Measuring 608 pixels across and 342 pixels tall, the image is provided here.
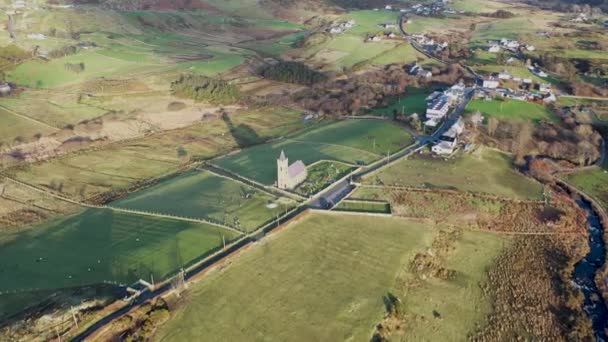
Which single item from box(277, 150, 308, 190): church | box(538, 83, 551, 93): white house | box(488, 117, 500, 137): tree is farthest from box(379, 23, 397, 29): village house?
box(277, 150, 308, 190): church

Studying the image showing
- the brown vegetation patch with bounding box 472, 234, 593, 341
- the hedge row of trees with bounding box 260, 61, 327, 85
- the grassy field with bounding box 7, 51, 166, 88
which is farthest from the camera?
the hedge row of trees with bounding box 260, 61, 327, 85

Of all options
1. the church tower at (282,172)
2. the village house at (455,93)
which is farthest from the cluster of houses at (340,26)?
the church tower at (282,172)

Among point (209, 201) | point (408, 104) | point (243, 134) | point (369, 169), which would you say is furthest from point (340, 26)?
point (209, 201)

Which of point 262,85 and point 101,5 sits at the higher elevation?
point 101,5

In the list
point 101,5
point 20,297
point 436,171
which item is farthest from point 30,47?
point 436,171

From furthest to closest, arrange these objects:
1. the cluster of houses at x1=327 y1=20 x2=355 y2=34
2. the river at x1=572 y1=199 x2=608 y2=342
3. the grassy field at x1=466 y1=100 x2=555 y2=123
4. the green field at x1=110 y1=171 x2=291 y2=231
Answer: the cluster of houses at x1=327 y1=20 x2=355 y2=34 < the grassy field at x1=466 y1=100 x2=555 y2=123 < the green field at x1=110 y1=171 x2=291 y2=231 < the river at x1=572 y1=199 x2=608 y2=342

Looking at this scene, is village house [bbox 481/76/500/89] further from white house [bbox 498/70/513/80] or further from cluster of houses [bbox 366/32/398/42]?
cluster of houses [bbox 366/32/398/42]

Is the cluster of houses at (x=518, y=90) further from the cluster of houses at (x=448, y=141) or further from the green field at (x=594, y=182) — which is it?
the green field at (x=594, y=182)

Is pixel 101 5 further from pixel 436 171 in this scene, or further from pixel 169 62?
pixel 436 171
